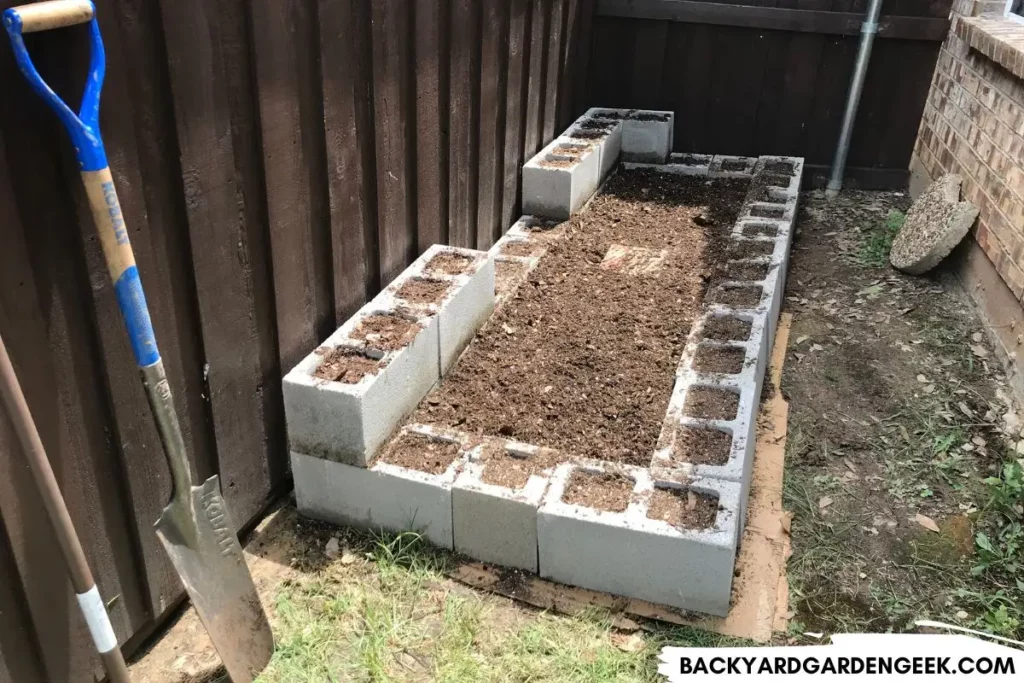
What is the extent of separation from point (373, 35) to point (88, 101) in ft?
5.13

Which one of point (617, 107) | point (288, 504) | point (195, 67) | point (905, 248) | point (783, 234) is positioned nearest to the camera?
point (195, 67)

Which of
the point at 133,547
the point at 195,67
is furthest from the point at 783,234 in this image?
the point at 133,547

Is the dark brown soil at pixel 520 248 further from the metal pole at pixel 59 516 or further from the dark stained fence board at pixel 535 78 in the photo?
the metal pole at pixel 59 516

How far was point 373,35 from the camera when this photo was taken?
3.18 metres

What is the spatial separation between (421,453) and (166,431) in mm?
1006

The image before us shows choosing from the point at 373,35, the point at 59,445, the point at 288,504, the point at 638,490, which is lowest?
the point at 288,504

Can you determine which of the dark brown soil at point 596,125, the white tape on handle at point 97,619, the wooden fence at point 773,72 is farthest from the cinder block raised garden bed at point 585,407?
the wooden fence at point 773,72

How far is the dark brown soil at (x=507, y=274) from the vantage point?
167 inches

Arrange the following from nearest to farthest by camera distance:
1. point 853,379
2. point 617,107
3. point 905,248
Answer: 1. point 853,379
2. point 905,248
3. point 617,107

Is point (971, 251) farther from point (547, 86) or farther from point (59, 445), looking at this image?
point (59, 445)

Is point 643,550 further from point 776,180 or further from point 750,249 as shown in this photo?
point 776,180

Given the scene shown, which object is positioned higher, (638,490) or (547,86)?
(547,86)

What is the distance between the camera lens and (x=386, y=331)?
124 inches

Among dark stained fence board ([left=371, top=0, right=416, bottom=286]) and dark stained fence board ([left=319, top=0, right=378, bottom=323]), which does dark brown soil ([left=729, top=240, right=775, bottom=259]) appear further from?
dark stained fence board ([left=319, top=0, right=378, bottom=323])
